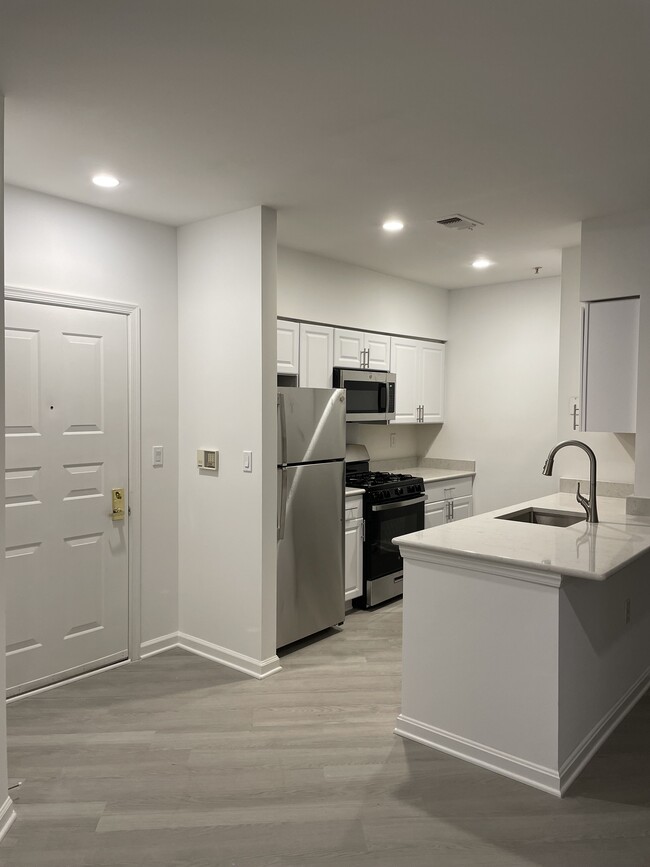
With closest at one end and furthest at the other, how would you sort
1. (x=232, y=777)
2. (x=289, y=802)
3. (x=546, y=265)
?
(x=289, y=802) → (x=232, y=777) → (x=546, y=265)

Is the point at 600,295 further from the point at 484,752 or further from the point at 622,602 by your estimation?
the point at 484,752

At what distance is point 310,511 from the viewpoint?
3957 millimetres

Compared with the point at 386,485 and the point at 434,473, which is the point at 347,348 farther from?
the point at 434,473

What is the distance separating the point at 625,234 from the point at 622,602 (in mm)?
2008

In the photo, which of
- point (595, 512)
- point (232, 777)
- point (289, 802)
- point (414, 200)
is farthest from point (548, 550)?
point (414, 200)

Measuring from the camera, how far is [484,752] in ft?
8.80

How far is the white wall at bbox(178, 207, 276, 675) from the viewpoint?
11.7 ft

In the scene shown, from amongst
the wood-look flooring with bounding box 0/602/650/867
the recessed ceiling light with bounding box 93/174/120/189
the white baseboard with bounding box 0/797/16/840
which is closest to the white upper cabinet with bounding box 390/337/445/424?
the wood-look flooring with bounding box 0/602/650/867

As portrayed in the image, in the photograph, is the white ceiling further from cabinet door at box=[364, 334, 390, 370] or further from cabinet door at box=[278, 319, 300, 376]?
cabinet door at box=[364, 334, 390, 370]

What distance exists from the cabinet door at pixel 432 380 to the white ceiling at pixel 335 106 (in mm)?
2166

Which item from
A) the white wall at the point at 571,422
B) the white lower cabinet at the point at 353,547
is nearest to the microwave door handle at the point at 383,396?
the white lower cabinet at the point at 353,547

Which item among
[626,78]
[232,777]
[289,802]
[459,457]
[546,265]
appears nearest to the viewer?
[626,78]

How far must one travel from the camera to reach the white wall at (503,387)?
545cm

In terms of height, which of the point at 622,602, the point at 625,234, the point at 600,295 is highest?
the point at 625,234
